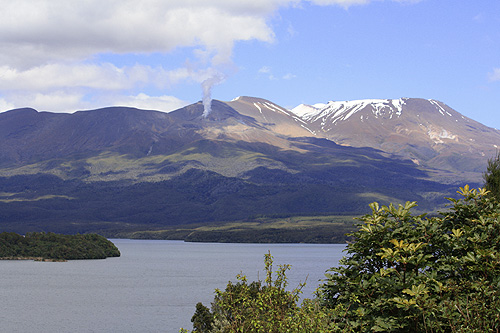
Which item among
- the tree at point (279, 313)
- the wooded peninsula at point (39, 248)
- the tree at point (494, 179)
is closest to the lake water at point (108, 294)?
the wooded peninsula at point (39, 248)

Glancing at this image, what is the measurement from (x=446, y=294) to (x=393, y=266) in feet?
5.36

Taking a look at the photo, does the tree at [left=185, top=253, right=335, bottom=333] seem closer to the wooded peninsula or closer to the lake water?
the lake water

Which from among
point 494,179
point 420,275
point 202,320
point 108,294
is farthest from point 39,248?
point 420,275

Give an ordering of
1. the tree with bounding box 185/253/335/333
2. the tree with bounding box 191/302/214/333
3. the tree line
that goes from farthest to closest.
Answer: the tree with bounding box 191/302/214/333, the tree line, the tree with bounding box 185/253/335/333

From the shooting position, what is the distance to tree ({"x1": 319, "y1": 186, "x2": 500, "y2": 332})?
1658 cm

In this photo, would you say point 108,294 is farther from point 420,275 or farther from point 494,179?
point 420,275

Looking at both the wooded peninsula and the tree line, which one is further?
the wooded peninsula

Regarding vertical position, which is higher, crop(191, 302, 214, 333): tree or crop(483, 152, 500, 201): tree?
crop(483, 152, 500, 201): tree

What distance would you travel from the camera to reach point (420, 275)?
685 inches

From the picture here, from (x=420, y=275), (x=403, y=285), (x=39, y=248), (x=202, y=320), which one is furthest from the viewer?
(x=39, y=248)

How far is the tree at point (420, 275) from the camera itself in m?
16.6

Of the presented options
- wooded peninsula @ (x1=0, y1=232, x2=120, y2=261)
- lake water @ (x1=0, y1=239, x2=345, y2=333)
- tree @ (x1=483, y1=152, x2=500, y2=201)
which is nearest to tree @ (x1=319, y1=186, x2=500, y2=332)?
tree @ (x1=483, y1=152, x2=500, y2=201)

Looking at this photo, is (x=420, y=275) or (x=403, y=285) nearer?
(x=403, y=285)

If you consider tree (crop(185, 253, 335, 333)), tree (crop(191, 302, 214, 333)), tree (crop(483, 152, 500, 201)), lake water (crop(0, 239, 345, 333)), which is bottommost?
lake water (crop(0, 239, 345, 333))
